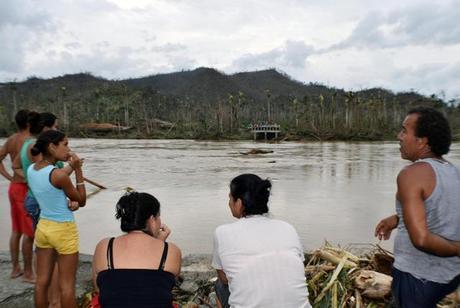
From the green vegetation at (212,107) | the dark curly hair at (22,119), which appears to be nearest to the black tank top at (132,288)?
the dark curly hair at (22,119)

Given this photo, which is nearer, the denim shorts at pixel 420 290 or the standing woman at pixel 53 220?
the denim shorts at pixel 420 290

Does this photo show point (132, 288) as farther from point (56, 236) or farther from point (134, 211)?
point (56, 236)

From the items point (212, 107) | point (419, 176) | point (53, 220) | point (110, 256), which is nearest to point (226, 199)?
point (53, 220)

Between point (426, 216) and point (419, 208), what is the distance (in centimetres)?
11

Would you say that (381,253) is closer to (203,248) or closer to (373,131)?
(203,248)

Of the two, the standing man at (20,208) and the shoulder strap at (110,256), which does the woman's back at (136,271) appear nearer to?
the shoulder strap at (110,256)

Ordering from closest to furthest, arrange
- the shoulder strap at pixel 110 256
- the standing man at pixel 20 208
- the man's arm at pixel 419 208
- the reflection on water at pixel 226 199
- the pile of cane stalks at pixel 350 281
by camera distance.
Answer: the man's arm at pixel 419 208 → the shoulder strap at pixel 110 256 → the pile of cane stalks at pixel 350 281 → the standing man at pixel 20 208 → the reflection on water at pixel 226 199

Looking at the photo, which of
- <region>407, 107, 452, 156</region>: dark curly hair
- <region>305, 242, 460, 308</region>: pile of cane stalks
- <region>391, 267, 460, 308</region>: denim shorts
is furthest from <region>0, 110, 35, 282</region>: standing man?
<region>407, 107, 452, 156</region>: dark curly hair

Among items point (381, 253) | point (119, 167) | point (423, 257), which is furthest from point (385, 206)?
point (119, 167)

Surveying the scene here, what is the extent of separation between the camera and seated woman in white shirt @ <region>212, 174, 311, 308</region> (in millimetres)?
2072

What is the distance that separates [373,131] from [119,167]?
110 ft

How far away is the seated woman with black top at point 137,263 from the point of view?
6.80ft

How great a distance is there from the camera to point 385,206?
9172 millimetres

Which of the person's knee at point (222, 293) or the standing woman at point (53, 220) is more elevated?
the standing woman at point (53, 220)
